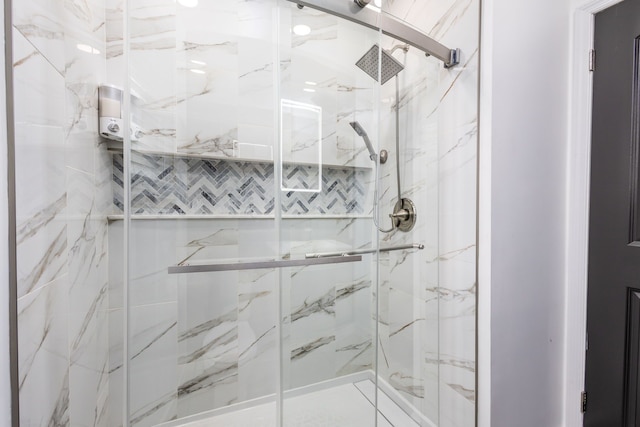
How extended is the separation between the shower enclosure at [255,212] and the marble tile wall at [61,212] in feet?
0.03

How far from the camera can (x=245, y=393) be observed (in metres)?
1.27

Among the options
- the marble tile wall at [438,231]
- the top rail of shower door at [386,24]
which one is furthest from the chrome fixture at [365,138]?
the top rail of shower door at [386,24]

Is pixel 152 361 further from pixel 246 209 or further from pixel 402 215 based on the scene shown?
pixel 402 215

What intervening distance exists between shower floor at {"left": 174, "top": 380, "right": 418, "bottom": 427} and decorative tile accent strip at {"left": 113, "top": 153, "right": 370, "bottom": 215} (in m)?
0.74

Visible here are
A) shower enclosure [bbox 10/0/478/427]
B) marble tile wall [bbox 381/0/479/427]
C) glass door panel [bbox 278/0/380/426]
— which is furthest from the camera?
marble tile wall [bbox 381/0/479/427]

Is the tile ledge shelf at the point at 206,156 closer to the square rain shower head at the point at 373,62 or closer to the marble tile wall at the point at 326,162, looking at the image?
the marble tile wall at the point at 326,162

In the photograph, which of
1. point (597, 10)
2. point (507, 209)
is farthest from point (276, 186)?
point (597, 10)

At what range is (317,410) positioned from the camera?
43.0 inches

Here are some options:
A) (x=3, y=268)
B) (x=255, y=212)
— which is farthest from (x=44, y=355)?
(x=255, y=212)

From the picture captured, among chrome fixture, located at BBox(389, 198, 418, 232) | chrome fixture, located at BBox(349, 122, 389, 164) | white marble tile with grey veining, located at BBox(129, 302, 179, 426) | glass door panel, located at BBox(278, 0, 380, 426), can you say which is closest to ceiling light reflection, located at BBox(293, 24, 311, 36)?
glass door panel, located at BBox(278, 0, 380, 426)

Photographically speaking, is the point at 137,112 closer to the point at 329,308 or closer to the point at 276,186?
the point at 276,186

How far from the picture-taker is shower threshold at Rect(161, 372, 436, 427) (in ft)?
3.48

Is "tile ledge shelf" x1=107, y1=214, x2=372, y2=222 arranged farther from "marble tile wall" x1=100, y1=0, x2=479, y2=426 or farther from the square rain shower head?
the square rain shower head

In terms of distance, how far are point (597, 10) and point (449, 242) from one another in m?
1.15
